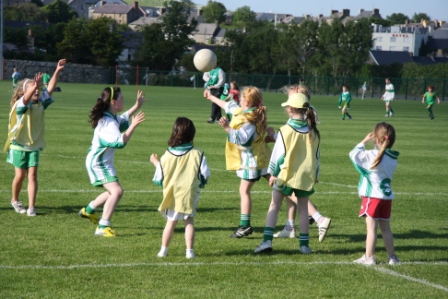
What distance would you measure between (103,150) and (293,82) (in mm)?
73468

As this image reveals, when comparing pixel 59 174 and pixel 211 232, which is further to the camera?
pixel 59 174

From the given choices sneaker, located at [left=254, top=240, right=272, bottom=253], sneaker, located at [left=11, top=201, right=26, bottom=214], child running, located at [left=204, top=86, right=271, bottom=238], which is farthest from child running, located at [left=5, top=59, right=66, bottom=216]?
sneaker, located at [left=254, top=240, right=272, bottom=253]

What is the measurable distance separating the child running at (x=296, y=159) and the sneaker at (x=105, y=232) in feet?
6.05

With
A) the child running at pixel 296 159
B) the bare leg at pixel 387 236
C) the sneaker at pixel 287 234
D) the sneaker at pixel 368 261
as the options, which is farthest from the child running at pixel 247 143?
the bare leg at pixel 387 236

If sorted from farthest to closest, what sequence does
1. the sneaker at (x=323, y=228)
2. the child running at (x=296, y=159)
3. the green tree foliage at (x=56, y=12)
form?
1. the green tree foliage at (x=56, y=12)
2. the sneaker at (x=323, y=228)
3. the child running at (x=296, y=159)

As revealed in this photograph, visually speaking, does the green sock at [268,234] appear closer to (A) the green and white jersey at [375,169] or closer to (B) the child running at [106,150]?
(A) the green and white jersey at [375,169]

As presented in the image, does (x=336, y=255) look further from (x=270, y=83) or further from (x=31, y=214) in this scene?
(x=270, y=83)

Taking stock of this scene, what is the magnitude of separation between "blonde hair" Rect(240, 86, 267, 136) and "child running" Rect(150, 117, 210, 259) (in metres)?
1.14

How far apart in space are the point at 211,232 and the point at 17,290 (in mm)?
3261

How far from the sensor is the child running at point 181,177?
787cm

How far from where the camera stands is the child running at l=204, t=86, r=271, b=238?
29.0 feet

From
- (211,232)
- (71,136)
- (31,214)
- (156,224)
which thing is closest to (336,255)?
(211,232)

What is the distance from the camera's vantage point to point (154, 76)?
8375 centimetres

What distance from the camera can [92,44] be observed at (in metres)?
87.8
